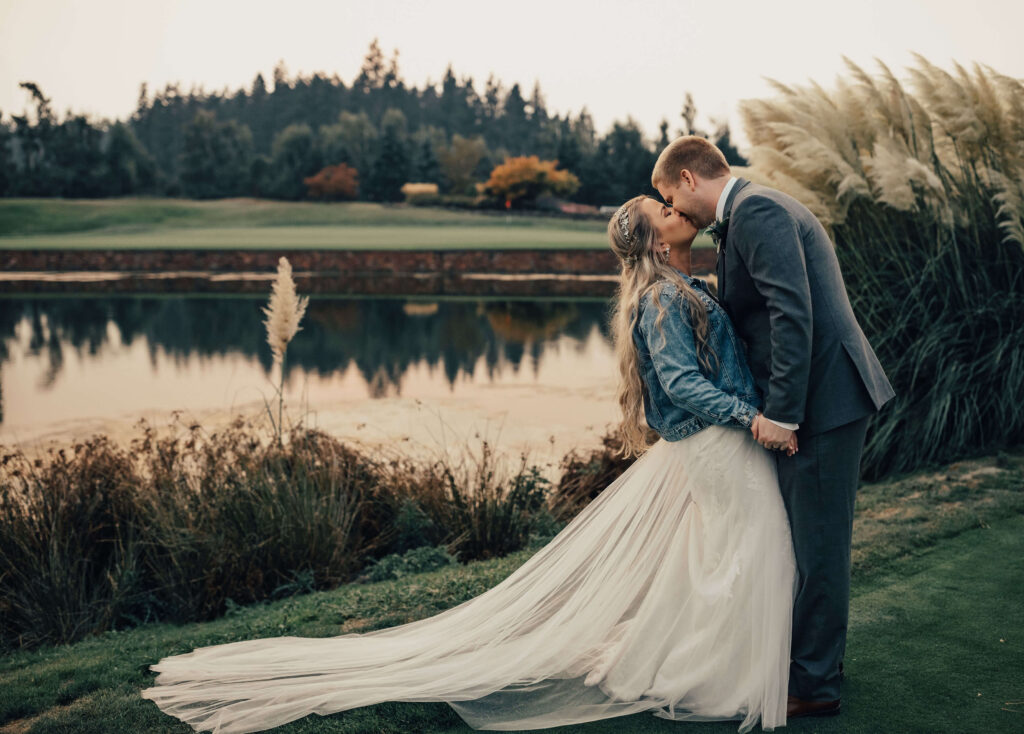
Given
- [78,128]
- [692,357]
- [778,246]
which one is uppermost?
[78,128]

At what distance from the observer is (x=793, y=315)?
2.88 meters

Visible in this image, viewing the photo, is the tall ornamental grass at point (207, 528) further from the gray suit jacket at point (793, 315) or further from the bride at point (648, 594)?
the gray suit jacket at point (793, 315)

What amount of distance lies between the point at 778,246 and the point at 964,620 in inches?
83.5

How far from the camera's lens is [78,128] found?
55500 mm

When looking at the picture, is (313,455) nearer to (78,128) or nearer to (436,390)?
(436,390)


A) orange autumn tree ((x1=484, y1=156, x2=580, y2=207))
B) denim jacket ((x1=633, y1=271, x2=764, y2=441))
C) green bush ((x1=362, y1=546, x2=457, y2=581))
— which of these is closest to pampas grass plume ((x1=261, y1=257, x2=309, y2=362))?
green bush ((x1=362, y1=546, x2=457, y2=581))

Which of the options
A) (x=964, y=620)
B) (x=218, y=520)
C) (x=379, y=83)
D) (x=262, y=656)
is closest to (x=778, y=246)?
(x=964, y=620)

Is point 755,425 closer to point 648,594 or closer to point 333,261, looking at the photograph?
point 648,594

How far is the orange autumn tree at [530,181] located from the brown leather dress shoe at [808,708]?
184ft

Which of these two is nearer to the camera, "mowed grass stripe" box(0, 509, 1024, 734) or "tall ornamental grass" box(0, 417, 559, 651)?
"mowed grass stripe" box(0, 509, 1024, 734)

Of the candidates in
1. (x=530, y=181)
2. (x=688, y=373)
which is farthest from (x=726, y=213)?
(x=530, y=181)

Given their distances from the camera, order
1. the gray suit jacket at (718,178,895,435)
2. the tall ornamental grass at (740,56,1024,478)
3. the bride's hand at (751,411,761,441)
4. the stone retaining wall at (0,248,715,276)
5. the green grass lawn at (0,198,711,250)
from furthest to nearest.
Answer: the green grass lawn at (0,198,711,250) < the stone retaining wall at (0,248,715,276) < the tall ornamental grass at (740,56,1024,478) < the bride's hand at (751,411,761,441) < the gray suit jacket at (718,178,895,435)

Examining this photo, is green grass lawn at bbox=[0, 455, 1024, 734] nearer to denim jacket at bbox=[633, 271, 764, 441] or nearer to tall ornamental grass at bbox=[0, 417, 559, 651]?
tall ornamental grass at bbox=[0, 417, 559, 651]

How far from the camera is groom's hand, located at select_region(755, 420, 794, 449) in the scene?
9.73 ft
